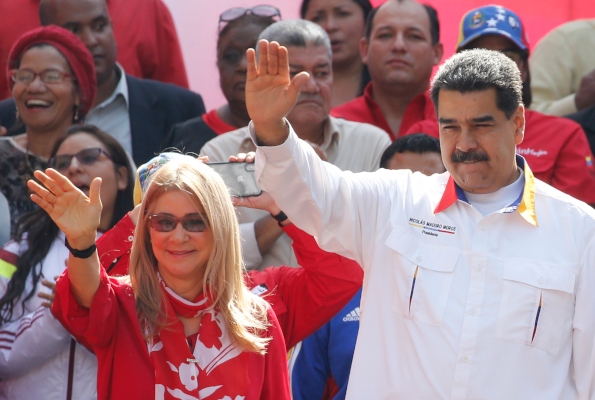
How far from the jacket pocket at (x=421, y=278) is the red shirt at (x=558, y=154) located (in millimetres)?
2043

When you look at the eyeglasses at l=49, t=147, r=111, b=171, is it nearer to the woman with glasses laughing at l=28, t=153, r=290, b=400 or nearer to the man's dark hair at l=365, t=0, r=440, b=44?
the woman with glasses laughing at l=28, t=153, r=290, b=400

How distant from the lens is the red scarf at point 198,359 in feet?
10.8

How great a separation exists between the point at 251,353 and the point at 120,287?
49 centimetres

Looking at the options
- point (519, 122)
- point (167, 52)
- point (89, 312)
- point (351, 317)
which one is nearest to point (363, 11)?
point (167, 52)

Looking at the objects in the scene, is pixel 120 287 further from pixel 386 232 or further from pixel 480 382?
pixel 480 382

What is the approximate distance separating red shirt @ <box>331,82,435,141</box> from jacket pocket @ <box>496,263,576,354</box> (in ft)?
8.65

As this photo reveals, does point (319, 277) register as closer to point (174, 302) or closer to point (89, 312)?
point (174, 302)

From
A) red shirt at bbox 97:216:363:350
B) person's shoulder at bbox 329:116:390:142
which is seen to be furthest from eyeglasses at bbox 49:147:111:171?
person's shoulder at bbox 329:116:390:142

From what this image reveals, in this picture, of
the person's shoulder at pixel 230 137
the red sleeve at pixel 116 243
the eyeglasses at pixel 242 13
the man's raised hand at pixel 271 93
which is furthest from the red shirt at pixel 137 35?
the man's raised hand at pixel 271 93

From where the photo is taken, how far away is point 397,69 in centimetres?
583

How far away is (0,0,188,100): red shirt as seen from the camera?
6.29 m

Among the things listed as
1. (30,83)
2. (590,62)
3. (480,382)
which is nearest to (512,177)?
(480,382)

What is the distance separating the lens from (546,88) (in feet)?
21.4

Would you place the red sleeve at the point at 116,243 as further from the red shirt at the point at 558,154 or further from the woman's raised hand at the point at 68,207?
the red shirt at the point at 558,154
